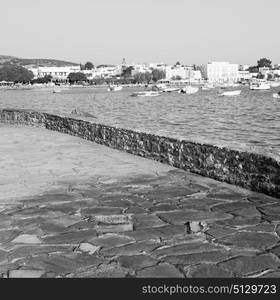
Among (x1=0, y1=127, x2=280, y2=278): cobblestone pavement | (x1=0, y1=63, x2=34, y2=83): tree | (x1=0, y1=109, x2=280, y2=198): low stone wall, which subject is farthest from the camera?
(x1=0, y1=63, x2=34, y2=83): tree

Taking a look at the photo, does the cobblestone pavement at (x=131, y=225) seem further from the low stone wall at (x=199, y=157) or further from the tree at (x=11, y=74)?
the tree at (x=11, y=74)

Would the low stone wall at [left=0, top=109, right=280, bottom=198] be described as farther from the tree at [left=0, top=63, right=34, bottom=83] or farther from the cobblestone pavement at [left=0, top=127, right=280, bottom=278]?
the tree at [left=0, top=63, right=34, bottom=83]

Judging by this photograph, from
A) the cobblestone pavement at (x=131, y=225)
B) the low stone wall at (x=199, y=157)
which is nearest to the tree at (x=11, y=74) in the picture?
the low stone wall at (x=199, y=157)

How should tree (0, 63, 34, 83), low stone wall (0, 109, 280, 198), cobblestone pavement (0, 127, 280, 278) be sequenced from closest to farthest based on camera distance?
cobblestone pavement (0, 127, 280, 278) < low stone wall (0, 109, 280, 198) < tree (0, 63, 34, 83)

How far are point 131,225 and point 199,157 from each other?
242 cm

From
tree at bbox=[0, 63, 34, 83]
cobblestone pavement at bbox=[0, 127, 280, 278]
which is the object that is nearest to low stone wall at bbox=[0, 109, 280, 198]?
cobblestone pavement at bbox=[0, 127, 280, 278]

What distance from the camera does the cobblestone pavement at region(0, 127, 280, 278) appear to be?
3.46 m

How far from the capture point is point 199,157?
21.7 ft

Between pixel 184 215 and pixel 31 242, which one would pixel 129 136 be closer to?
pixel 184 215

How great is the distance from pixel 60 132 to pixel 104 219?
26.7 feet

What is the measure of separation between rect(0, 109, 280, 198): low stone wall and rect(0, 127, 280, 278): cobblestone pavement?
15 cm

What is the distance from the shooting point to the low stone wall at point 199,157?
5457mm

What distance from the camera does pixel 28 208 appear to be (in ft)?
16.4

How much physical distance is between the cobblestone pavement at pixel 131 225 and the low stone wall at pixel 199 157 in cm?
15
